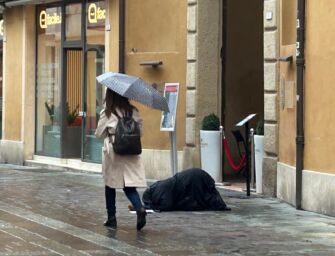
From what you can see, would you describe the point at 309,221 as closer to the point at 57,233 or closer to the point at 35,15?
the point at 57,233

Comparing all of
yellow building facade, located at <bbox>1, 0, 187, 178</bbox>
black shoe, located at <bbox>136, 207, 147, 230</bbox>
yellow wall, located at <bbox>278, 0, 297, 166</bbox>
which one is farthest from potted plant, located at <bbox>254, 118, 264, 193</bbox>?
black shoe, located at <bbox>136, 207, 147, 230</bbox>

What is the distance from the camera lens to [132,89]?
9.46 metres

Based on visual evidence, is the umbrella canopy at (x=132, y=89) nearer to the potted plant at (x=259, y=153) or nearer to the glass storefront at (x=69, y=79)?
the potted plant at (x=259, y=153)

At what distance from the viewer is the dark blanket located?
36.9 feet

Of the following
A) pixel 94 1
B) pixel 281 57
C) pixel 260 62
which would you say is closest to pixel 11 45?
pixel 94 1

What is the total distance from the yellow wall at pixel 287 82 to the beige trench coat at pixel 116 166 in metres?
3.21

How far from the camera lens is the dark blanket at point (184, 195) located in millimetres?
11258

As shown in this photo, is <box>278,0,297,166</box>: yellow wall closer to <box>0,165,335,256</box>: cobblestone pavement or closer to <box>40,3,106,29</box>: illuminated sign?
<box>0,165,335,256</box>: cobblestone pavement

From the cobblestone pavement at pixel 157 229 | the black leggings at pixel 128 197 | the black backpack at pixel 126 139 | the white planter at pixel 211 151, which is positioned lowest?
the cobblestone pavement at pixel 157 229

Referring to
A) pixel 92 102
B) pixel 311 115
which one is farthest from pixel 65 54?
pixel 311 115

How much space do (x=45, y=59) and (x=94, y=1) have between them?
2.68 meters

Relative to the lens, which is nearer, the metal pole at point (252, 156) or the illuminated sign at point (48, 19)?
the metal pole at point (252, 156)

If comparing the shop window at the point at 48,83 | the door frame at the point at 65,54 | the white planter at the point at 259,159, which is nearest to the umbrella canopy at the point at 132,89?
the white planter at the point at 259,159

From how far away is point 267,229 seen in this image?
9.77 meters
